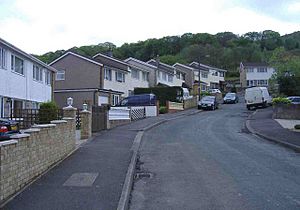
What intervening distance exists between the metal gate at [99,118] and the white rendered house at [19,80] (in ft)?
21.6

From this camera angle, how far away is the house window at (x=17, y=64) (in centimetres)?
2866

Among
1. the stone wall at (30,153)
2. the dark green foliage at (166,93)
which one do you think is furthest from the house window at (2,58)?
the dark green foliage at (166,93)

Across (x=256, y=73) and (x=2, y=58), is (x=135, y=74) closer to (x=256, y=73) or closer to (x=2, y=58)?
(x=2, y=58)

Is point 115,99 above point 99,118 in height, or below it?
above

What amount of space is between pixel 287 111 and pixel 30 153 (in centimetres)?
2841

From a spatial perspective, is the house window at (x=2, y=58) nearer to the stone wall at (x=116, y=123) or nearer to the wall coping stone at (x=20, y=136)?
the stone wall at (x=116, y=123)

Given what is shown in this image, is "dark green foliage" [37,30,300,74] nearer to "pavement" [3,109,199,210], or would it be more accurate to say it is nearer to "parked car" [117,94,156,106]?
"parked car" [117,94,156,106]

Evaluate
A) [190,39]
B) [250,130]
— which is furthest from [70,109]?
[190,39]

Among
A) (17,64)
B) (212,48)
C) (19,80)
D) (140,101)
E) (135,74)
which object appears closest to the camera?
(17,64)

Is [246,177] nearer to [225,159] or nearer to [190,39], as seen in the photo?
[225,159]

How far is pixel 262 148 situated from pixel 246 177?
7063mm

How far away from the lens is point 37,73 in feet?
115

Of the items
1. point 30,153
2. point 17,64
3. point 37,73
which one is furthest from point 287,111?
point 30,153

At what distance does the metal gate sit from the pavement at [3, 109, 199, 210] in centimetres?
692
